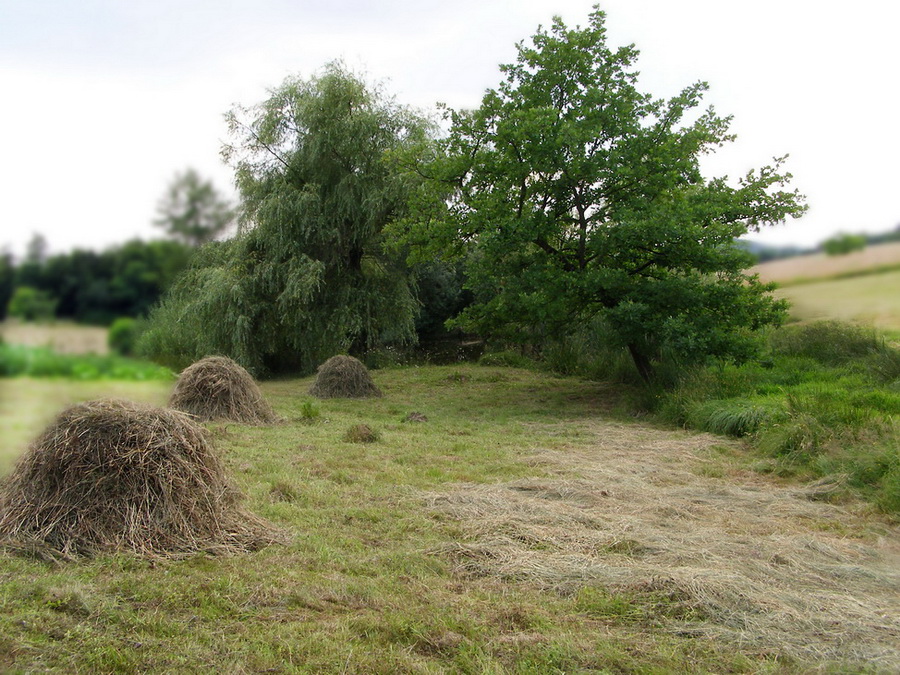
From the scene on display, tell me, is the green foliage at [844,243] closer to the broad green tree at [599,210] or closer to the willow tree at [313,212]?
the broad green tree at [599,210]

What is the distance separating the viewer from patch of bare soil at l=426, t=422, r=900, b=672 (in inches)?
142

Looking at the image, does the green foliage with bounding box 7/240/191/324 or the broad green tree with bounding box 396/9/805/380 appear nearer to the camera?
the green foliage with bounding box 7/240/191/324

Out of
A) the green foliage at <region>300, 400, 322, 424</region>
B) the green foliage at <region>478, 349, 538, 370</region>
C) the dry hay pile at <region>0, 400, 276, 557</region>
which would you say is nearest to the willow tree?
the green foliage at <region>478, 349, 538, 370</region>

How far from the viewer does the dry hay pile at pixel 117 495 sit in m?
4.39

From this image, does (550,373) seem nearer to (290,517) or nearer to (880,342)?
(880,342)

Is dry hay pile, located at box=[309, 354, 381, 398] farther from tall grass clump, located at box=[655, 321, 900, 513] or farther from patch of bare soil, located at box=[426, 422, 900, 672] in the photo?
patch of bare soil, located at box=[426, 422, 900, 672]

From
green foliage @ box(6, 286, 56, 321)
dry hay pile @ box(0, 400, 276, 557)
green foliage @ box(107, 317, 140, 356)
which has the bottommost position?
dry hay pile @ box(0, 400, 276, 557)

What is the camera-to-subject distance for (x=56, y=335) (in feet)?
2.94

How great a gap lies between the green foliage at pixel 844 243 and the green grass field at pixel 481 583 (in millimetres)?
A: 2029

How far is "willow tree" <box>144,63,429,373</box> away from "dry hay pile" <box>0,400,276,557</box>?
1306cm

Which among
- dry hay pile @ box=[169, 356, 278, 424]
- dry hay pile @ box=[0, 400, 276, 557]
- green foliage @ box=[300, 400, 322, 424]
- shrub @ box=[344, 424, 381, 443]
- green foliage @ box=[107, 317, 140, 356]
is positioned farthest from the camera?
green foliage @ box=[300, 400, 322, 424]

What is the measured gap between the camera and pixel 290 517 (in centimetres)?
543

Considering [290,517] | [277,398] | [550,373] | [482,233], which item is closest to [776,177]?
[482,233]

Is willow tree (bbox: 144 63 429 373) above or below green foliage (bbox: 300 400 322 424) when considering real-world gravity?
above
